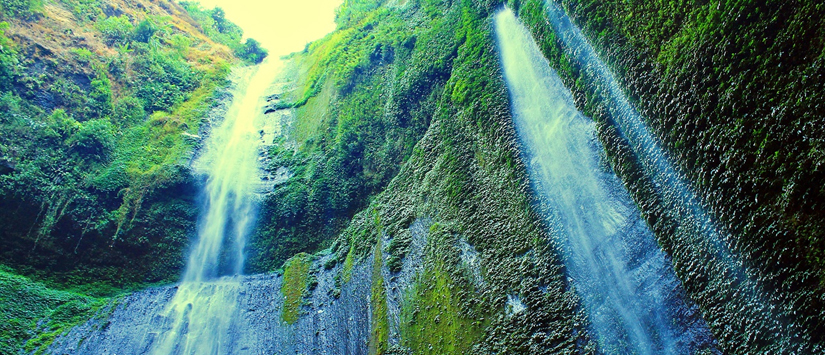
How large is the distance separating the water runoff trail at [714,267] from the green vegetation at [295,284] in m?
9.69

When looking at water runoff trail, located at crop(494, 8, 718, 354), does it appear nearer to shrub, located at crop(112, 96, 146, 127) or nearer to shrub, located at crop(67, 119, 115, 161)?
shrub, located at crop(67, 119, 115, 161)

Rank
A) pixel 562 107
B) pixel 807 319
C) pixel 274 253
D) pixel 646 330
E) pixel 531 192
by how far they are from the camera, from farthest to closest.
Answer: pixel 274 253 < pixel 562 107 < pixel 531 192 < pixel 646 330 < pixel 807 319

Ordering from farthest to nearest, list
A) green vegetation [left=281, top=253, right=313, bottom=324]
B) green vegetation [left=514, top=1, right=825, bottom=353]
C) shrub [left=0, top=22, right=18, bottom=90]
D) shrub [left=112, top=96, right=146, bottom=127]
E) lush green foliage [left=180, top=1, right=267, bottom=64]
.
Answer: lush green foliage [left=180, top=1, right=267, bottom=64] < shrub [left=112, top=96, right=146, bottom=127] < shrub [left=0, top=22, right=18, bottom=90] < green vegetation [left=281, top=253, right=313, bottom=324] < green vegetation [left=514, top=1, right=825, bottom=353]

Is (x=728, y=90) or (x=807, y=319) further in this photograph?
(x=728, y=90)

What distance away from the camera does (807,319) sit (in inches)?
185

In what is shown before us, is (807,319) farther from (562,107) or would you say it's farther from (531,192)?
(562,107)

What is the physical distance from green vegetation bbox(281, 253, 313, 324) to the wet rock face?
7.2 inches

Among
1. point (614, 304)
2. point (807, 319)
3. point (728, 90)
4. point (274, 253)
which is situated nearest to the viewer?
point (807, 319)

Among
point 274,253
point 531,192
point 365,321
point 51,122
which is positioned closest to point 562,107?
point 531,192

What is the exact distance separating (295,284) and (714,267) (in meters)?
10.8

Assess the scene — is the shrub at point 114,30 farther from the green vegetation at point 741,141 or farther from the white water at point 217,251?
the green vegetation at point 741,141

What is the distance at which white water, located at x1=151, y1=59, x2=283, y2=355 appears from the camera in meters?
12.2

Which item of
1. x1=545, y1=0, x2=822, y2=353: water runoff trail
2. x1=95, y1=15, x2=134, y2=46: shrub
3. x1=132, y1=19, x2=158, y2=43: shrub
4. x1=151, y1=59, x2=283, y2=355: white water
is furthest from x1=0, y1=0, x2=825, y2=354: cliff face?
x1=151, y1=59, x2=283, y2=355: white water

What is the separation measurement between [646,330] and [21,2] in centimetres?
2617
